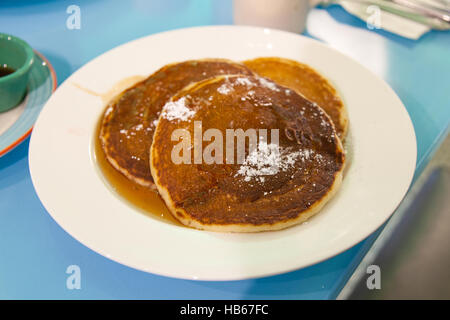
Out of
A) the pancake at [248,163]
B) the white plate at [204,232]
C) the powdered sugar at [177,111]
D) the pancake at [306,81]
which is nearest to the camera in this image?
the white plate at [204,232]

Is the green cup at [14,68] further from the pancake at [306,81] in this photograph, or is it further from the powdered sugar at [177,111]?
the pancake at [306,81]

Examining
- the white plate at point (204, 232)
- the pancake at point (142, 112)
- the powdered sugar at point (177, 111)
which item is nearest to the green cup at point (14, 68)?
the white plate at point (204, 232)

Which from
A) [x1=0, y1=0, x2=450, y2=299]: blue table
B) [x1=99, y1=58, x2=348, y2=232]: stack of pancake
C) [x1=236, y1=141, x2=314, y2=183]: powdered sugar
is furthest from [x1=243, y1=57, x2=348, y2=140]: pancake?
[x1=0, y1=0, x2=450, y2=299]: blue table

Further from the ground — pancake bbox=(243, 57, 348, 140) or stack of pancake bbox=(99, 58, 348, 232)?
pancake bbox=(243, 57, 348, 140)

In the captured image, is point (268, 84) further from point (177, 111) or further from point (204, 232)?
point (204, 232)

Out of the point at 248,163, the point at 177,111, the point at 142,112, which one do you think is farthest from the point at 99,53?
the point at 248,163

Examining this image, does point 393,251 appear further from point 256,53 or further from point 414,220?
point 256,53

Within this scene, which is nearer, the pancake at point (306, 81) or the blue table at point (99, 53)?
the blue table at point (99, 53)

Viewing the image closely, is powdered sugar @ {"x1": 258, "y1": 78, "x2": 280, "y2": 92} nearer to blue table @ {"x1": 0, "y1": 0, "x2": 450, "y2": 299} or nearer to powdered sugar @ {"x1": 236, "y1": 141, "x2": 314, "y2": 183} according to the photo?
powdered sugar @ {"x1": 236, "y1": 141, "x2": 314, "y2": 183}
